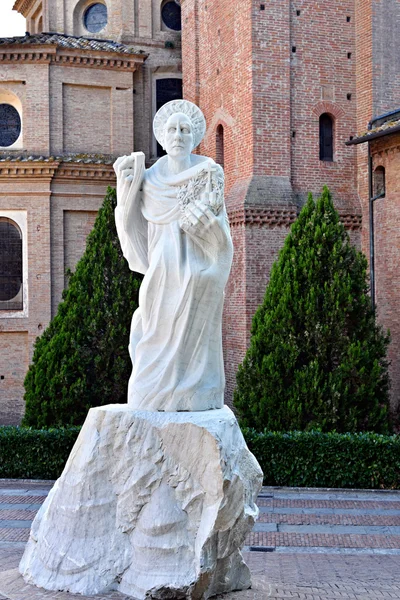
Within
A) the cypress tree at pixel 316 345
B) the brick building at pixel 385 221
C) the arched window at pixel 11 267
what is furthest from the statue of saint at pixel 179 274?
the arched window at pixel 11 267

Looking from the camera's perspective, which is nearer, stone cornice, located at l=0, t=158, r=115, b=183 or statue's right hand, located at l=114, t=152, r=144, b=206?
statue's right hand, located at l=114, t=152, r=144, b=206

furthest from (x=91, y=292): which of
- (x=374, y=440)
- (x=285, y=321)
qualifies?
(x=374, y=440)

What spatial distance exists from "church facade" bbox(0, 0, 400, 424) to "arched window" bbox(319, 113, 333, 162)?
0.05m

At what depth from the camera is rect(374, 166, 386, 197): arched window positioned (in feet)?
70.2

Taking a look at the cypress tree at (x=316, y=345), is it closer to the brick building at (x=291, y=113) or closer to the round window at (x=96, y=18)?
the brick building at (x=291, y=113)

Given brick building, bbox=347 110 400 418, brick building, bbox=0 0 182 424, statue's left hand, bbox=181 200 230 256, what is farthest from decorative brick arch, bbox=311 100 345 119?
statue's left hand, bbox=181 200 230 256

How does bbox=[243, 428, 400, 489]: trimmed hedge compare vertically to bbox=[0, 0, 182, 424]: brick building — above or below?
below

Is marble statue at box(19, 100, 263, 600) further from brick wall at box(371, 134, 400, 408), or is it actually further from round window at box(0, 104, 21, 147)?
round window at box(0, 104, 21, 147)

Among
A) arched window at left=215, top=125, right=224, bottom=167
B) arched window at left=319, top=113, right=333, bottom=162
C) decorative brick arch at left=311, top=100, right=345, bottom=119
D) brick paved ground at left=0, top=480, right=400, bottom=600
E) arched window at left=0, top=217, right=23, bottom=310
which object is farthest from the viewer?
arched window at left=0, top=217, right=23, bottom=310

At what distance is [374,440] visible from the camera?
603 inches

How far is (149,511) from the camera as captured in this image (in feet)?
23.7

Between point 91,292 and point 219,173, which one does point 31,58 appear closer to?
point 91,292

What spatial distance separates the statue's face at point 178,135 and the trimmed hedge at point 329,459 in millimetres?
8827

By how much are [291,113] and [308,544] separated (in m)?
12.8
